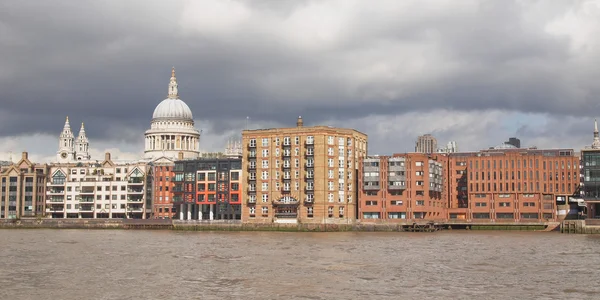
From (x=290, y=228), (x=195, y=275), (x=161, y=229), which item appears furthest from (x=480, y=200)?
(x=195, y=275)

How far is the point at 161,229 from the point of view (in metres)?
188

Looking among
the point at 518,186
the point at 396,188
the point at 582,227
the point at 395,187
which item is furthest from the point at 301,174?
the point at 582,227

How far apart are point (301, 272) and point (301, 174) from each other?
355ft

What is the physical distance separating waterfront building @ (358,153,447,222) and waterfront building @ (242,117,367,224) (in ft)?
11.0

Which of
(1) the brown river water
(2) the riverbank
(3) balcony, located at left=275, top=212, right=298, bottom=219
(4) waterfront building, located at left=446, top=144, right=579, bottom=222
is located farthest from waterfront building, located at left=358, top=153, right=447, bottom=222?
(1) the brown river water

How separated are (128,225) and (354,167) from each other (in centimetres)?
5839

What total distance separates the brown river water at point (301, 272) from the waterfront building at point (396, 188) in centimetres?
6935

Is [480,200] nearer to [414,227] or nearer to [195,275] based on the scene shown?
[414,227]

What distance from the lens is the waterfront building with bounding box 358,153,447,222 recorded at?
180625mm

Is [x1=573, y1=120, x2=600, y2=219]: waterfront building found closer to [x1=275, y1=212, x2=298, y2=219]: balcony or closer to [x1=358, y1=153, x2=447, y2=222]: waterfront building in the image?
[x1=358, y1=153, x2=447, y2=222]: waterfront building

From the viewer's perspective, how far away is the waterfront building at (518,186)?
184 metres

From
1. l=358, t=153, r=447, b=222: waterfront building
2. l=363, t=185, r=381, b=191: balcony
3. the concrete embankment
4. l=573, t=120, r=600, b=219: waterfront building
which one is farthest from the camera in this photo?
l=363, t=185, r=381, b=191: balcony

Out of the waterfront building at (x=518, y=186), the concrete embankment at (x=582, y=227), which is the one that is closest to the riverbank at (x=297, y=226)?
the waterfront building at (x=518, y=186)

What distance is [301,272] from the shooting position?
72.9 meters
